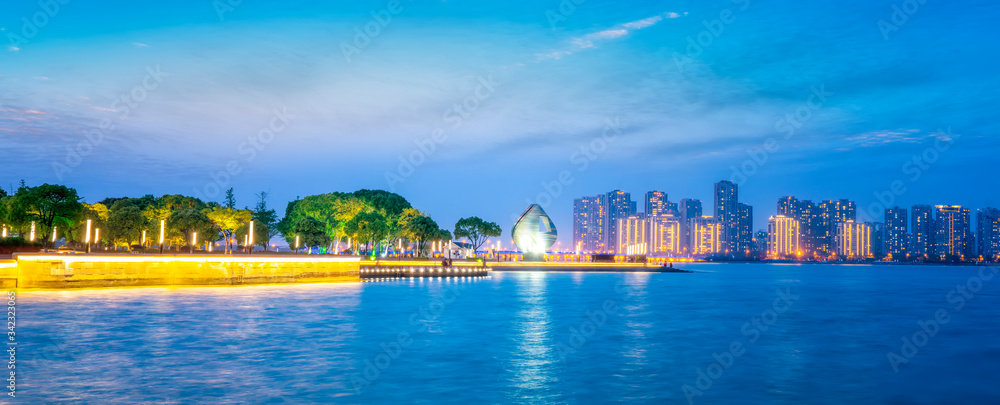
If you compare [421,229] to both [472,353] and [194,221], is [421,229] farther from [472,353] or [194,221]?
[472,353]

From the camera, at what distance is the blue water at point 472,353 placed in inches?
725

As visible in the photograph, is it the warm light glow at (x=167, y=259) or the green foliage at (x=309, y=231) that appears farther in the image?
the green foliage at (x=309, y=231)

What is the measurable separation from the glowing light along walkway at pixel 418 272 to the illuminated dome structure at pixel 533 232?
204 ft

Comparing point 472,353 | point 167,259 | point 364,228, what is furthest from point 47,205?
point 472,353

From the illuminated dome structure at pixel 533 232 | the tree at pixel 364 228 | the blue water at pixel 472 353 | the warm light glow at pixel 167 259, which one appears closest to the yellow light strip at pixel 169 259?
the warm light glow at pixel 167 259

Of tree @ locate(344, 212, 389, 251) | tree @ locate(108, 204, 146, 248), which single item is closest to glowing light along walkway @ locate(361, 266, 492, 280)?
tree @ locate(344, 212, 389, 251)

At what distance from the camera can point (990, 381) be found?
2122 cm

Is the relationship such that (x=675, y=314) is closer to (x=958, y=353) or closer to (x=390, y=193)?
(x=958, y=353)

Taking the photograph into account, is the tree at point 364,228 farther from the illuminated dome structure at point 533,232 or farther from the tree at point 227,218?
the illuminated dome structure at point 533,232

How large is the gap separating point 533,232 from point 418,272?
246 feet

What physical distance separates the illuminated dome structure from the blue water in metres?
110

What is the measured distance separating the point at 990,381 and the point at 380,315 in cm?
2638

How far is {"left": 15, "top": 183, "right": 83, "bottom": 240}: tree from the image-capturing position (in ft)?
195

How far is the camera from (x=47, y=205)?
6016 cm
